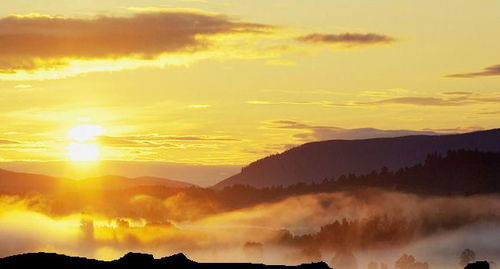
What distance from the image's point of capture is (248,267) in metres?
120

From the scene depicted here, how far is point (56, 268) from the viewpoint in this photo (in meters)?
116

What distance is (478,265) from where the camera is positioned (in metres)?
132

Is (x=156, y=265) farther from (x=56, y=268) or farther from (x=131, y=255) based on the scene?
(x=56, y=268)

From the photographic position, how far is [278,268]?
393ft

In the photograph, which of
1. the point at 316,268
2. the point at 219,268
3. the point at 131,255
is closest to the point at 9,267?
the point at 131,255

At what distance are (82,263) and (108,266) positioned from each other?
3.04m

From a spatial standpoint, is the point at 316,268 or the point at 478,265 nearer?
the point at 316,268

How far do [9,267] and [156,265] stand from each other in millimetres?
14131

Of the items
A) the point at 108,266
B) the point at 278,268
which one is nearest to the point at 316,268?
the point at 278,268

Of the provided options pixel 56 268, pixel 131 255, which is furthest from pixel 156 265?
pixel 56 268

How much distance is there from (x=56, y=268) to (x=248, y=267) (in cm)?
1924

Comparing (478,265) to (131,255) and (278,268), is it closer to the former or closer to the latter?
(278,268)

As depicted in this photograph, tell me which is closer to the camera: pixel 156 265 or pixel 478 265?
pixel 156 265

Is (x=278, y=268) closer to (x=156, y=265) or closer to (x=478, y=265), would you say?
(x=156, y=265)
